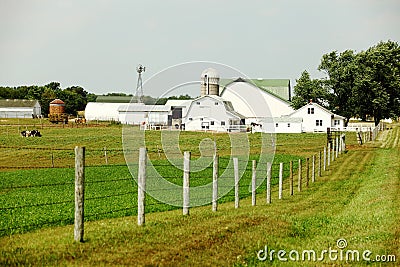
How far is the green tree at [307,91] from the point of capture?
7925 cm

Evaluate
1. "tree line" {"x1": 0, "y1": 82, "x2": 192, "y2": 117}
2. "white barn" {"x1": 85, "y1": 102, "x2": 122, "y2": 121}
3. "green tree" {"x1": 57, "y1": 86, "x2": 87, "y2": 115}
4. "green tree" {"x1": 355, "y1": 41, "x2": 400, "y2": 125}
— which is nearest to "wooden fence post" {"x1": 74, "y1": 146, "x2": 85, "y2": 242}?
"green tree" {"x1": 355, "y1": 41, "x2": 400, "y2": 125}

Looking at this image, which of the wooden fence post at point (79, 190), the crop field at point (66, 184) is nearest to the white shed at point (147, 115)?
the crop field at point (66, 184)

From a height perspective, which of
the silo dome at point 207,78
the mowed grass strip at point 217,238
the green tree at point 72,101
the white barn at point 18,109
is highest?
the green tree at point 72,101

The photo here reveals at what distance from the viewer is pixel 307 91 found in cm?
8000

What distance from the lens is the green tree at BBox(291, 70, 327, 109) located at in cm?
7925

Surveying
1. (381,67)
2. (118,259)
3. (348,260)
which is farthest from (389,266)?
(381,67)

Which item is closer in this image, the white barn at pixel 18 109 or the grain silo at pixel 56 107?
the grain silo at pixel 56 107

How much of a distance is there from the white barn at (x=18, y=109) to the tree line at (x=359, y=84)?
52.4 metres

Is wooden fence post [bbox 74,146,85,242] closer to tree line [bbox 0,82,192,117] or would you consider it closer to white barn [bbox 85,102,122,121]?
white barn [bbox 85,102,122,121]

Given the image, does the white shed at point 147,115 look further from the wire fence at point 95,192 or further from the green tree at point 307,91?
the green tree at point 307,91

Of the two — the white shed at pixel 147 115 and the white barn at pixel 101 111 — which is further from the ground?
the white barn at pixel 101 111

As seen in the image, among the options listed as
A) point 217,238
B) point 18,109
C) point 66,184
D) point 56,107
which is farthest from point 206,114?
point 18,109

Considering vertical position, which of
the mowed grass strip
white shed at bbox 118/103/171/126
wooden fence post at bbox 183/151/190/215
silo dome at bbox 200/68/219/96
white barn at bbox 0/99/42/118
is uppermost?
white barn at bbox 0/99/42/118

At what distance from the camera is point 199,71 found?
44.7 ft
